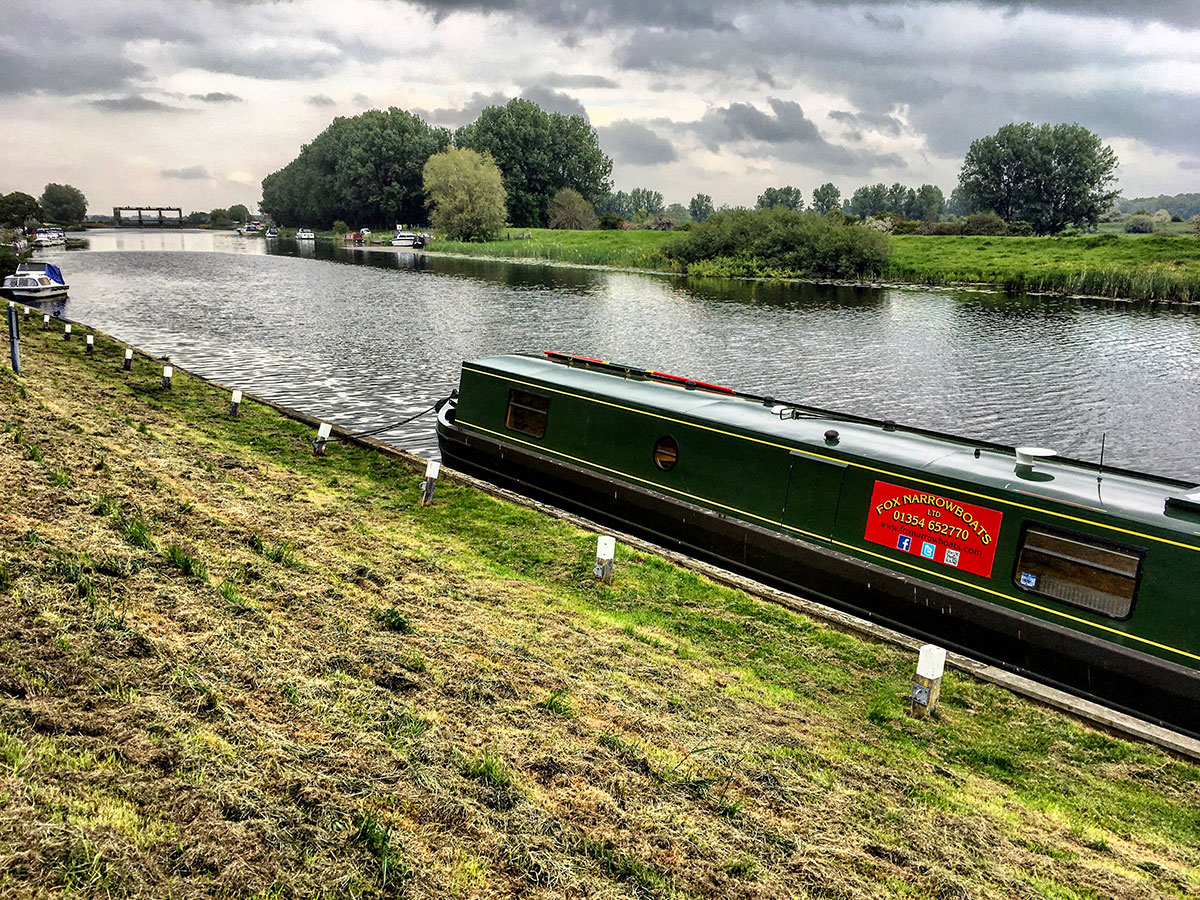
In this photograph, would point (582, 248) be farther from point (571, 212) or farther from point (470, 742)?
point (470, 742)

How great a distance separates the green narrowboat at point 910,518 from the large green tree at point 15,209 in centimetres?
11449

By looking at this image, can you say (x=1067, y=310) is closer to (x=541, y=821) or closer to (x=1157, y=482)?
(x=1157, y=482)

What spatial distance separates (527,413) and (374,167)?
451ft

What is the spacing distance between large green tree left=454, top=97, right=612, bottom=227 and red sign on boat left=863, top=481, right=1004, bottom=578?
128 m

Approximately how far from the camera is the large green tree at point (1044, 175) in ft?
403

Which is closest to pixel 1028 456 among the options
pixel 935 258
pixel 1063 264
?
pixel 1063 264

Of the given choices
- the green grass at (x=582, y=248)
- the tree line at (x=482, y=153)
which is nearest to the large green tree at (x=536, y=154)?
the tree line at (x=482, y=153)

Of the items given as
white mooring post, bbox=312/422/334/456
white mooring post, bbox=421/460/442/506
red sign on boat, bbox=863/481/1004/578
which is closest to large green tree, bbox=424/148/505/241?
white mooring post, bbox=312/422/334/456

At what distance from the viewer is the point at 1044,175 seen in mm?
125688

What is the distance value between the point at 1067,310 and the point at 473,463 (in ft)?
162

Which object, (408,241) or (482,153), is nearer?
(408,241)

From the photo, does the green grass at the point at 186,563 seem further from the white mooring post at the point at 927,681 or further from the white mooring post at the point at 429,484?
the white mooring post at the point at 927,681

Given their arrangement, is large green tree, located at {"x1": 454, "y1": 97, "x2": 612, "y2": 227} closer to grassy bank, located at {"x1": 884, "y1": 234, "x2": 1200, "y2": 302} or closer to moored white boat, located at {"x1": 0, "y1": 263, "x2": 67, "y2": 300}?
grassy bank, located at {"x1": 884, "y1": 234, "x2": 1200, "y2": 302}

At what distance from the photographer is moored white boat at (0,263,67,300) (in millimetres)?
43969
